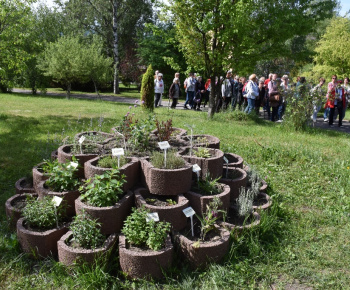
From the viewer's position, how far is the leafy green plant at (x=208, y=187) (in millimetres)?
3986

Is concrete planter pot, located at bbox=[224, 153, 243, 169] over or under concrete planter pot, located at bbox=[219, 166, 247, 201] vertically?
over

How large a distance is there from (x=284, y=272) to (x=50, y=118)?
29.4 ft

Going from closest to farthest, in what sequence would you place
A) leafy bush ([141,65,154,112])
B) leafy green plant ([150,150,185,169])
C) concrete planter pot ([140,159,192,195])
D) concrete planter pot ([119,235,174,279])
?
concrete planter pot ([119,235,174,279])
concrete planter pot ([140,159,192,195])
leafy green plant ([150,150,185,169])
leafy bush ([141,65,154,112])

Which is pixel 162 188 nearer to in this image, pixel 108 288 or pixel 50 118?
pixel 108 288

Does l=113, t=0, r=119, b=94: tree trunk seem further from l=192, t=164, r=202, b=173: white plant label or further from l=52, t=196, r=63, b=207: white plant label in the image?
l=52, t=196, r=63, b=207: white plant label

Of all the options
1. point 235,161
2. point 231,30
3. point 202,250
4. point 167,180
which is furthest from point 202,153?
point 231,30

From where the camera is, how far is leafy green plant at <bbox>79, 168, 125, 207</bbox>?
342 cm

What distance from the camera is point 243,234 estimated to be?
3717 millimetres

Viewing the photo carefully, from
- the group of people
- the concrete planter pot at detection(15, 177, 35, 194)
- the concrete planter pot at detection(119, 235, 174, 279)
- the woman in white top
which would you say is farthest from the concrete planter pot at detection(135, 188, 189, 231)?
the woman in white top

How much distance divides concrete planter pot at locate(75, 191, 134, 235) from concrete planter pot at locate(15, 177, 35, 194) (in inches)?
49.1

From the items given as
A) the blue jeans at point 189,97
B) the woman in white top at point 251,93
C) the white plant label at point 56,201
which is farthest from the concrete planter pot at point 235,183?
the blue jeans at point 189,97

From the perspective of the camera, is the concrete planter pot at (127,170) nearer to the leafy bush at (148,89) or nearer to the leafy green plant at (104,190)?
the leafy green plant at (104,190)

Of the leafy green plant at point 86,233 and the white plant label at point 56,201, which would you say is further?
the white plant label at point 56,201

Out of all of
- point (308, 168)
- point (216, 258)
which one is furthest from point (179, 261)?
point (308, 168)
